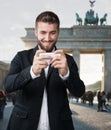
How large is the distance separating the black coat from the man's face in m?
0.17

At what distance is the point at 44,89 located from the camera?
2.58m

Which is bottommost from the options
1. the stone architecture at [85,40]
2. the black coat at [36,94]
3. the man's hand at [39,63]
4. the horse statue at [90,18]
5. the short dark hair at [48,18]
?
the stone architecture at [85,40]

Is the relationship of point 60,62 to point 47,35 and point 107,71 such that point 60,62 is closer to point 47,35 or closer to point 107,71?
point 47,35

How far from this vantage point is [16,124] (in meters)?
2.56

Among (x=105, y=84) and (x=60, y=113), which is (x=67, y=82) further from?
(x=105, y=84)

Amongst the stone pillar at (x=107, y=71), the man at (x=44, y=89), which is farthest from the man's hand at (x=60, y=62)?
the stone pillar at (x=107, y=71)

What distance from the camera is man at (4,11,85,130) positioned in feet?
8.23

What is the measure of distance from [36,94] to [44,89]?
0.23 ft

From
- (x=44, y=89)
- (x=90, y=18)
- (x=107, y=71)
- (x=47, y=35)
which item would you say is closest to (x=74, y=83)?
(x=44, y=89)

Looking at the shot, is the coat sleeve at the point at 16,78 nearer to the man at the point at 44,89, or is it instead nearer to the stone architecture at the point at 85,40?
the man at the point at 44,89

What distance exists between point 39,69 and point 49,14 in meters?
0.38

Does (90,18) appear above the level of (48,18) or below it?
below

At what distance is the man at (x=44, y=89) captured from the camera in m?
2.51

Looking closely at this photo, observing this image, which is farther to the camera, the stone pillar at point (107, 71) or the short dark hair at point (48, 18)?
the stone pillar at point (107, 71)
